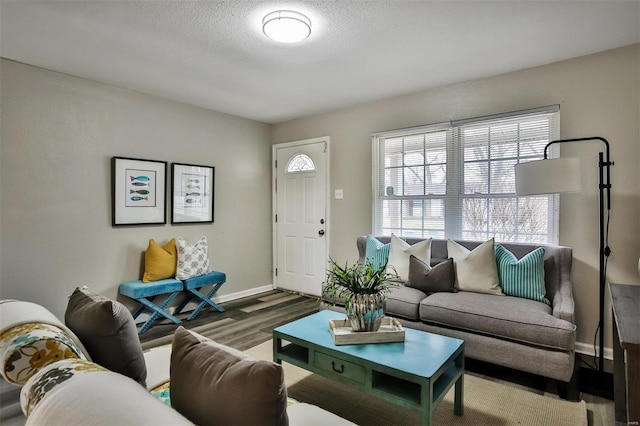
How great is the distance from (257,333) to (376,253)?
1.43 meters

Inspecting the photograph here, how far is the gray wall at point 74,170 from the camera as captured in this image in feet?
9.88

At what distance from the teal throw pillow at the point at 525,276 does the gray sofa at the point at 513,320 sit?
0.31 ft

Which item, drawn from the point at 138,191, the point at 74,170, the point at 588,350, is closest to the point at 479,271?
the point at 588,350

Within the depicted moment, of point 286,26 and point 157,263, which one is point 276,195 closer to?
point 157,263

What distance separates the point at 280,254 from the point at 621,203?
12.8 feet

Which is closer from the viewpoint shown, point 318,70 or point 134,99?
point 318,70

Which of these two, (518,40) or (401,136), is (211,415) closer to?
(518,40)

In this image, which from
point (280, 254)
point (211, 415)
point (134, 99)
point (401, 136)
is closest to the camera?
point (211, 415)

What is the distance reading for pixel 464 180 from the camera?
3.60m

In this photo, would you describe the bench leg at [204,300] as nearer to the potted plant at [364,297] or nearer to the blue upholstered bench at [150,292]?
the blue upholstered bench at [150,292]

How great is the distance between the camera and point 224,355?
96cm

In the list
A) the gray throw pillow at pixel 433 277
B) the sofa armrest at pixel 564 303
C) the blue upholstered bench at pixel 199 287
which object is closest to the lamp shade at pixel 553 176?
the sofa armrest at pixel 564 303

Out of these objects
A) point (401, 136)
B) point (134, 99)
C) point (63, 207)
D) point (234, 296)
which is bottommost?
point (234, 296)

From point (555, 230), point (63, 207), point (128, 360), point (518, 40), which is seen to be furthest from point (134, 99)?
point (555, 230)
